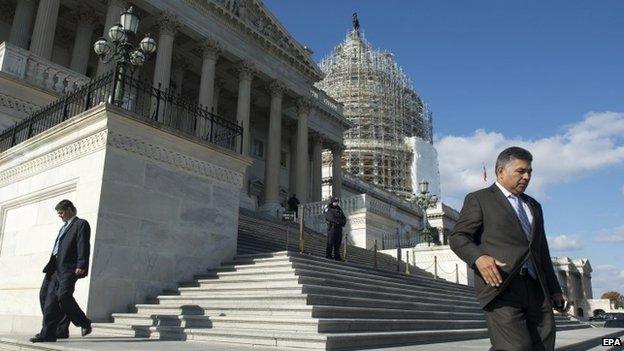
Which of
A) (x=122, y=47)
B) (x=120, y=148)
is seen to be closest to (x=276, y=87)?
(x=122, y=47)

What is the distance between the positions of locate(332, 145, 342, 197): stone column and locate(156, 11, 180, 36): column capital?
1798cm

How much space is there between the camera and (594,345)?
1037 centimetres

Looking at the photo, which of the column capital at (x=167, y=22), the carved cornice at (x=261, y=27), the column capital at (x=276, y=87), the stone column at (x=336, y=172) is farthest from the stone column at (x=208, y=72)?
the stone column at (x=336, y=172)

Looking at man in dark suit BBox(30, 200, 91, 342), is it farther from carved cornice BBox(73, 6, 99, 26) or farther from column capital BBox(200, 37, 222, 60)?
column capital BBox(200, 37, 222, 60)

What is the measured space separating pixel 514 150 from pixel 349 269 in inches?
342

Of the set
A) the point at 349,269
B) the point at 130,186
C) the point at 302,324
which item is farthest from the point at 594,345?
the point at 130,186

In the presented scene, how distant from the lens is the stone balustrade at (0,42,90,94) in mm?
17766

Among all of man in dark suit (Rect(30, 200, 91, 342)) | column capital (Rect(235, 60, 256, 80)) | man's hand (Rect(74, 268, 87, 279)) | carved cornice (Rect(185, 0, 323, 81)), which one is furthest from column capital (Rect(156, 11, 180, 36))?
man's hand (Rect(74, 268, 87, 279))

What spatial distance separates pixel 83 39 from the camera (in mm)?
25219

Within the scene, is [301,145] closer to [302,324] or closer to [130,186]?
[130,186]

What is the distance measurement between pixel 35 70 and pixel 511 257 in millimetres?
19564

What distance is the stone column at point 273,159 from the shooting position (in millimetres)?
30791

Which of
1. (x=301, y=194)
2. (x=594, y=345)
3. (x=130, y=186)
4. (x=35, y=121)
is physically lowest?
(x=594, y=345)

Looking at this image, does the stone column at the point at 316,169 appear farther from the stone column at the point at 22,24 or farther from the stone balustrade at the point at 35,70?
the stone column at the point at 22,24
